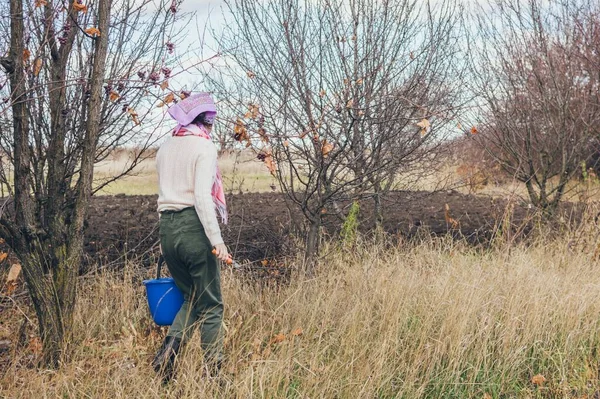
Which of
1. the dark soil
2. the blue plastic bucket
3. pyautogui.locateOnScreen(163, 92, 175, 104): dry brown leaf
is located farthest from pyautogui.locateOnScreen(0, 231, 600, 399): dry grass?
pyautogui.locateOnScreen(163, 92, 175, 104): dry brown leaf

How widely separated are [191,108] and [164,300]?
1154mm

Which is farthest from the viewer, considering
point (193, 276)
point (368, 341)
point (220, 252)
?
point (368, 341)

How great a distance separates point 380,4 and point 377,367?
11.3ft

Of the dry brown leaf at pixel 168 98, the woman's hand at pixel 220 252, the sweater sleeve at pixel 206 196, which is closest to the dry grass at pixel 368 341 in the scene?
the woman's hand at pixel 220 252

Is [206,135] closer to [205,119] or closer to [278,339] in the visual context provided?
[205,119]

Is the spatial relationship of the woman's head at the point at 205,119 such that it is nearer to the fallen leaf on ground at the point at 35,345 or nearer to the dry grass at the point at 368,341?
the dry grass at the point at 368,341

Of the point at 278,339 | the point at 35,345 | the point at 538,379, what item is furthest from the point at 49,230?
the point at 538,379

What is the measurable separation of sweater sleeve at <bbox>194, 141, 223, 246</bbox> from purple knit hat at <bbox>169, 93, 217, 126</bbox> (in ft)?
0.76

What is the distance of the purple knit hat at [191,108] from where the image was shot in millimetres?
4168

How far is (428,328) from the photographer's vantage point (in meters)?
4.73

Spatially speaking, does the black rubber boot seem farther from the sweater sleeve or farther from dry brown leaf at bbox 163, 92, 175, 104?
dry brown leaf at bbox 163, 92, 175, 104

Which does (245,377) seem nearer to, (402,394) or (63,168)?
(402,394)

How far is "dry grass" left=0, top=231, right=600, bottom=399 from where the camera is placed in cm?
404

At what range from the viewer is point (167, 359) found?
416 cm
